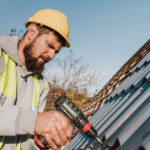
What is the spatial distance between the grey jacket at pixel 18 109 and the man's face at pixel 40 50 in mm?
228

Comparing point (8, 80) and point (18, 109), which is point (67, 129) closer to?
point (18, 109)

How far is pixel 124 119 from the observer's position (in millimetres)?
1352

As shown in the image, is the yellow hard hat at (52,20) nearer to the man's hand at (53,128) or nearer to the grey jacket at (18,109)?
the grey jacket at (18,109)

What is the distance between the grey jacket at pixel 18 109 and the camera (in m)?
1.38

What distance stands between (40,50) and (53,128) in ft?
5.33

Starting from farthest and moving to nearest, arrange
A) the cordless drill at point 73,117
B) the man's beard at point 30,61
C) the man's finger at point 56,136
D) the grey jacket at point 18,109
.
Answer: the man's beard at point 30,61 → the cordless drill at point 73,117 → the man's finger at point 56,136 → the grey jacket at point 18,109

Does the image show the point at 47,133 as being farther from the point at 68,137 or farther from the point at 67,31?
the point at 67,31

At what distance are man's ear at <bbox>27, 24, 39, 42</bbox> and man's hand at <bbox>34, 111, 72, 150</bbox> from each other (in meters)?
1.73

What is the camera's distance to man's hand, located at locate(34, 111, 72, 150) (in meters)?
1.44

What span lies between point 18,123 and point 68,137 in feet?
1.97

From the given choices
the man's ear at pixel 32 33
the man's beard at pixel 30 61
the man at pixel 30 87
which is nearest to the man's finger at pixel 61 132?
the man at pixel 30 87

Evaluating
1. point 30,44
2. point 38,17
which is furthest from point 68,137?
point 38,17

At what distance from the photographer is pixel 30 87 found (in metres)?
2.37

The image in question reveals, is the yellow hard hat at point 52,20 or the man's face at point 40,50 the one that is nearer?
the man's face at point 40,50
